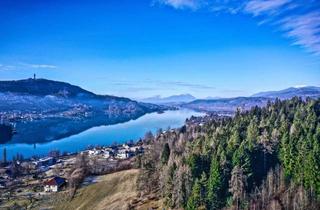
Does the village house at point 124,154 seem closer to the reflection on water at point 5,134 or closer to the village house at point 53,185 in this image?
the village house at point 53,185

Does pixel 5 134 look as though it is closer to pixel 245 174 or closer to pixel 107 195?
pixel 107 195

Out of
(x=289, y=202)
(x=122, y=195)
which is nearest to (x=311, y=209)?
(x=289, y=202)

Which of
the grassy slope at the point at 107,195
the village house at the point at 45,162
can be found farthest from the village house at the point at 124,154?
the grassy slope at the point at 107,195

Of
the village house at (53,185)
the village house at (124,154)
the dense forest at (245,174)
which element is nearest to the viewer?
the dense forest at (245,174)

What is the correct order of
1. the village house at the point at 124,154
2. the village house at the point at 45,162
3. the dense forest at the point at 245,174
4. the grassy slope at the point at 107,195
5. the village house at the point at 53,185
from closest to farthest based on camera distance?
the dense forest at the point at 245,174 → the grassy slope at the point at 107,195 → the village house at the point at 53,185 → the village house at the point at 45,162 → the village house at the point at 124,154

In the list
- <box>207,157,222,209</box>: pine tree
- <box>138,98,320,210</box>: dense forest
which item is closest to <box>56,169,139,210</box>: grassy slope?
<box>138,98,320,210</box>: dense forest

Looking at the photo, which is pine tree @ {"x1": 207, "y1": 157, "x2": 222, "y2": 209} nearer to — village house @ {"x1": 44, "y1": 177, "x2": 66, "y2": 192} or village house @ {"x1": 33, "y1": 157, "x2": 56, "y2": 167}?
village house @ {"x1": 44, "y1": 177, "x2": 66, "y2": 192}

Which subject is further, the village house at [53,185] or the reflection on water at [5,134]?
the reflection on water at [5,134]

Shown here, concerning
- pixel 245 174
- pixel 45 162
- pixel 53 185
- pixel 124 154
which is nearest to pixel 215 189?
pixel 245 174

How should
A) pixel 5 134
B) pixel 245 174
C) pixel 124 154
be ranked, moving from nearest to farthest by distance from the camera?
pixel 245 174
pixel 124 154
pixel 5 134
